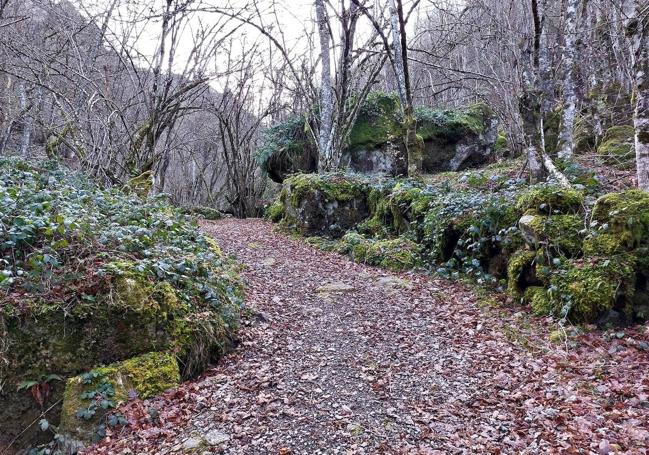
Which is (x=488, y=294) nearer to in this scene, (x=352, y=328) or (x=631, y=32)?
(x=352, y=328)

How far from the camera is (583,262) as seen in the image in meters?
4.94

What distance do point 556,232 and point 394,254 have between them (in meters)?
3.17

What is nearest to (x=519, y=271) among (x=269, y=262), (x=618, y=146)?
(x=269, y=262)

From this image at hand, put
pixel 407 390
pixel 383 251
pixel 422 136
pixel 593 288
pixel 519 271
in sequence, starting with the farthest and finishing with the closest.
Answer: pixel 422 136 → pixel 383 251 → pixel 519 271 → pixel 593 288 → pixel 407 390

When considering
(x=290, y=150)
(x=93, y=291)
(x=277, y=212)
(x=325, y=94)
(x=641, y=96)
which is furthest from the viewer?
(x=290, y=150)

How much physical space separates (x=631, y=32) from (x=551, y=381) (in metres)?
4.69

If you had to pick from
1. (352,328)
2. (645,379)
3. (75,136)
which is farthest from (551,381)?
(75,136)

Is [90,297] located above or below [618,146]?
below

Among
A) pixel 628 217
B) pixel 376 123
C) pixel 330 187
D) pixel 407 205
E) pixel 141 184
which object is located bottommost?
Result: pixel 628 217

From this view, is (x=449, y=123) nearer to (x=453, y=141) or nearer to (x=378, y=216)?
(x=453, y=141)

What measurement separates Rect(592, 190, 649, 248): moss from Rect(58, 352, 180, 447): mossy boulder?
5.21 meters

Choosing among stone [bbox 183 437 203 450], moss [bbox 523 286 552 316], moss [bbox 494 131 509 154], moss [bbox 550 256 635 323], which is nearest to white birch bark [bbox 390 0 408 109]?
moss [bbox 523 286 552 316]

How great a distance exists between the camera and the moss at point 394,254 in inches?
306

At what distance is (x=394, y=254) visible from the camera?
8.05 metres
